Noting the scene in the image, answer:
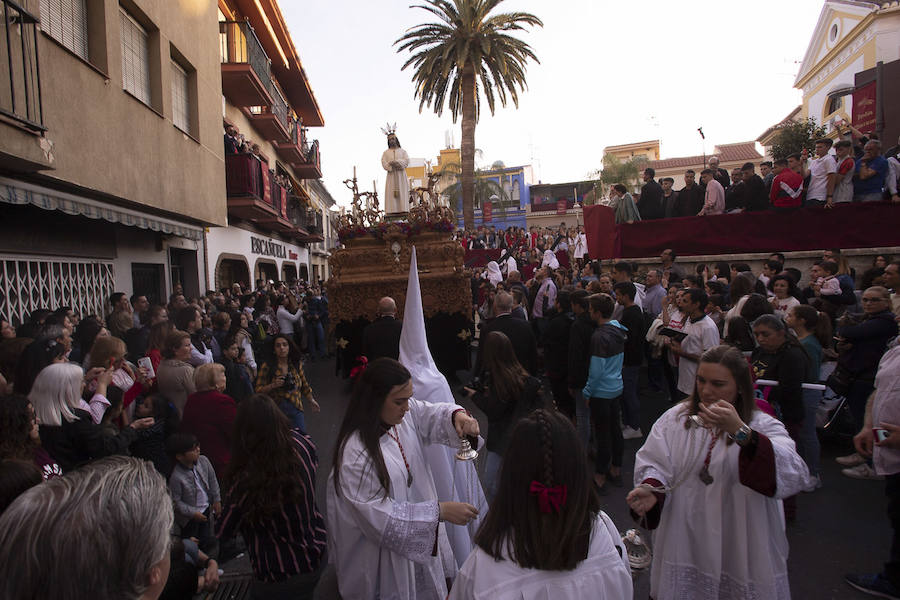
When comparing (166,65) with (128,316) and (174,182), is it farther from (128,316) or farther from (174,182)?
(128,316)

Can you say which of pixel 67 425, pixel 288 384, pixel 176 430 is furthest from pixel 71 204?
pixel 67 425

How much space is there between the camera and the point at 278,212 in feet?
59.9

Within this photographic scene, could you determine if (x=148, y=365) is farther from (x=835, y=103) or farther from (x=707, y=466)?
(x=835, y=103)

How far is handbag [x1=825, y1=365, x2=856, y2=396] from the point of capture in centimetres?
492

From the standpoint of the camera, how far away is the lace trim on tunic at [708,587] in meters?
2.31

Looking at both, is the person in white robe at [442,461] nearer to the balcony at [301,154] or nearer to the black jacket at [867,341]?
the black jacket at [867,341]

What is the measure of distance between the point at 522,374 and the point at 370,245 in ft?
19.6

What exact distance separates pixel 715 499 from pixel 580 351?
2.86 metres

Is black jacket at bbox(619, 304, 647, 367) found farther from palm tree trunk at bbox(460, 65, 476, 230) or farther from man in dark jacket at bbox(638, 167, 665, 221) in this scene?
palm tree trunk at bbox(460, 65, 476, 230)

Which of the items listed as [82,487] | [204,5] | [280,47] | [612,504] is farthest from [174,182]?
[280,47]

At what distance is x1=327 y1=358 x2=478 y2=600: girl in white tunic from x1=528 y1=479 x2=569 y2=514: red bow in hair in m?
0.69

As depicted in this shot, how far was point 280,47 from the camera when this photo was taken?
20766 mm

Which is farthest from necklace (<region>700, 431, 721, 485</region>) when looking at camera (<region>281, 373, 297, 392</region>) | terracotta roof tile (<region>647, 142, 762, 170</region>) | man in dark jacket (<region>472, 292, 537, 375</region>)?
terracotta roof tile (<region>647, 142, 762, 170</region>)

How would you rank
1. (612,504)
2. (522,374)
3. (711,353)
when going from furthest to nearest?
(612,504)
(522,374)
(711,353)
